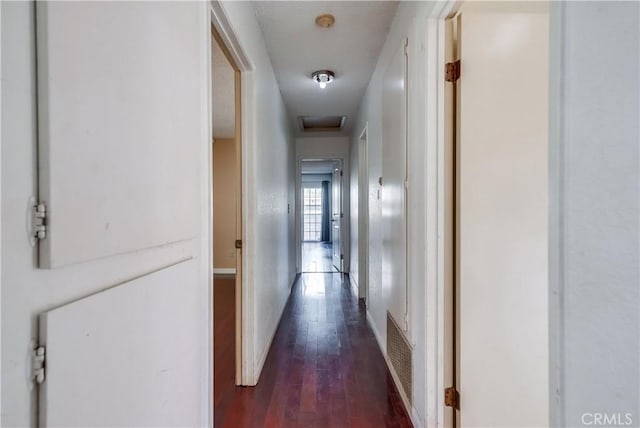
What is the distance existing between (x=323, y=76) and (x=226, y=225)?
3.53 metres

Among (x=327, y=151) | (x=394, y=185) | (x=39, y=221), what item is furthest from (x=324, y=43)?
(x=327, y=151)

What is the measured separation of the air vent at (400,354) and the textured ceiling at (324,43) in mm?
2136

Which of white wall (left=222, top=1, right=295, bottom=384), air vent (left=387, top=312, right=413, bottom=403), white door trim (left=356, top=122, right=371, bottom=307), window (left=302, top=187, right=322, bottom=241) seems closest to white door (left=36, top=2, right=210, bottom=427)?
white wall (left=222, top=1, right=295, bottom=384)

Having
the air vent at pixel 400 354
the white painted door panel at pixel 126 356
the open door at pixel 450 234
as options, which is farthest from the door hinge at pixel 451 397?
the white painted door panel at pixel 126 356

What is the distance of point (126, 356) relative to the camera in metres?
0.74

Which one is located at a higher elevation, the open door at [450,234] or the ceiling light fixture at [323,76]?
the ceiling light fixture at [323,76]

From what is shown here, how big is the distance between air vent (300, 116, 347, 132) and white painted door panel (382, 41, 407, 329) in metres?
2.16

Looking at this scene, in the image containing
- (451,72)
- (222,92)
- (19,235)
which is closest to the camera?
(19,235)

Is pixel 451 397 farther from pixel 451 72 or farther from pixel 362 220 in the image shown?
pixel 362 220

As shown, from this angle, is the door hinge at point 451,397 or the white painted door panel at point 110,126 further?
the door hinge at point 451,397

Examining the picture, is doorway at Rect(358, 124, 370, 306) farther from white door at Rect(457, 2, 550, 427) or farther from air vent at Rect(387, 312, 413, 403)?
white door at Rect(457, 2, 550, 427)

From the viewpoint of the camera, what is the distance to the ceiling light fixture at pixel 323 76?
301cm

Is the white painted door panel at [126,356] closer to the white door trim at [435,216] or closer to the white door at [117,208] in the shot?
the white door at [117,208]

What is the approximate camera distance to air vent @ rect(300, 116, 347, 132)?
463cm
